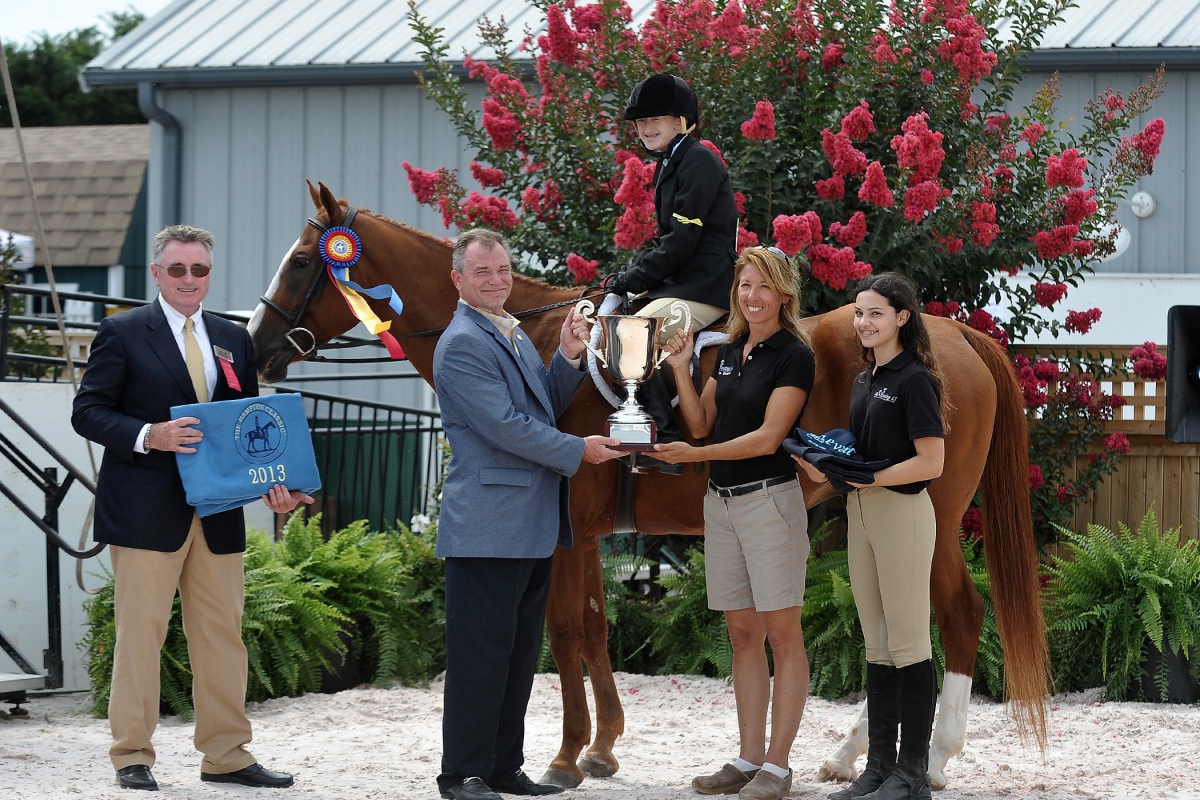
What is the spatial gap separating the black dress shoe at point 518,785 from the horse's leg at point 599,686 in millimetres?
444

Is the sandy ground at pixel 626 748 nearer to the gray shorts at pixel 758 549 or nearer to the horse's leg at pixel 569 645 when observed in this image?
the horse's leg at pixel 569 645

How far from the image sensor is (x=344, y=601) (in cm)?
711

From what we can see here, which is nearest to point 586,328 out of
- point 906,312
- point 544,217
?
point 906,312

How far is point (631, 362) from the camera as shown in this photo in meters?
4.40

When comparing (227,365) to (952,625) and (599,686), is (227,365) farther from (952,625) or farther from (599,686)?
(952,625)

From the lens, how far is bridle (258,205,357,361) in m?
5.31

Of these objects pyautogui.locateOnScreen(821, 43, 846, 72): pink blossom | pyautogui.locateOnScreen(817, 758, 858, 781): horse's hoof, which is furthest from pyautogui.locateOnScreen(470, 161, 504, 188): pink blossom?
pyautogui.locateOnScreen(817, 758, 858, 781): horse's hoof

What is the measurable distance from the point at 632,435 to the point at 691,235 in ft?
Result: 3.06

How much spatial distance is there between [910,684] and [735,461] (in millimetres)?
984

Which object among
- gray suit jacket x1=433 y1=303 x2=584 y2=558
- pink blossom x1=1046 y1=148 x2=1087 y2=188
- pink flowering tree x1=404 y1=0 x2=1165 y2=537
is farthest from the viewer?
pink flowering tree x1=404 y1=0 x2=1165 y2=537

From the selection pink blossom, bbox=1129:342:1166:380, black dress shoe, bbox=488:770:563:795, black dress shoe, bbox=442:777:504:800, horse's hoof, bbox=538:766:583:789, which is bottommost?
horse's hoof, bbox=538:766:583:789

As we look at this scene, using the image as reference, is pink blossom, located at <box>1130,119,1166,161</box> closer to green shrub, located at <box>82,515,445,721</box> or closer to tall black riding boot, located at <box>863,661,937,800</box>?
tall black riding boot, located at <box>863,661,937,800</box>

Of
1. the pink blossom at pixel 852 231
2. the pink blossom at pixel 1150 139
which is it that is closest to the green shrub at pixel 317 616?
the pink blossom at pixel 852 231

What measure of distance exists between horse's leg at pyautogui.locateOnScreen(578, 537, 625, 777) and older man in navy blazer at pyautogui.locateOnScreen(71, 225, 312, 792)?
1.23m
